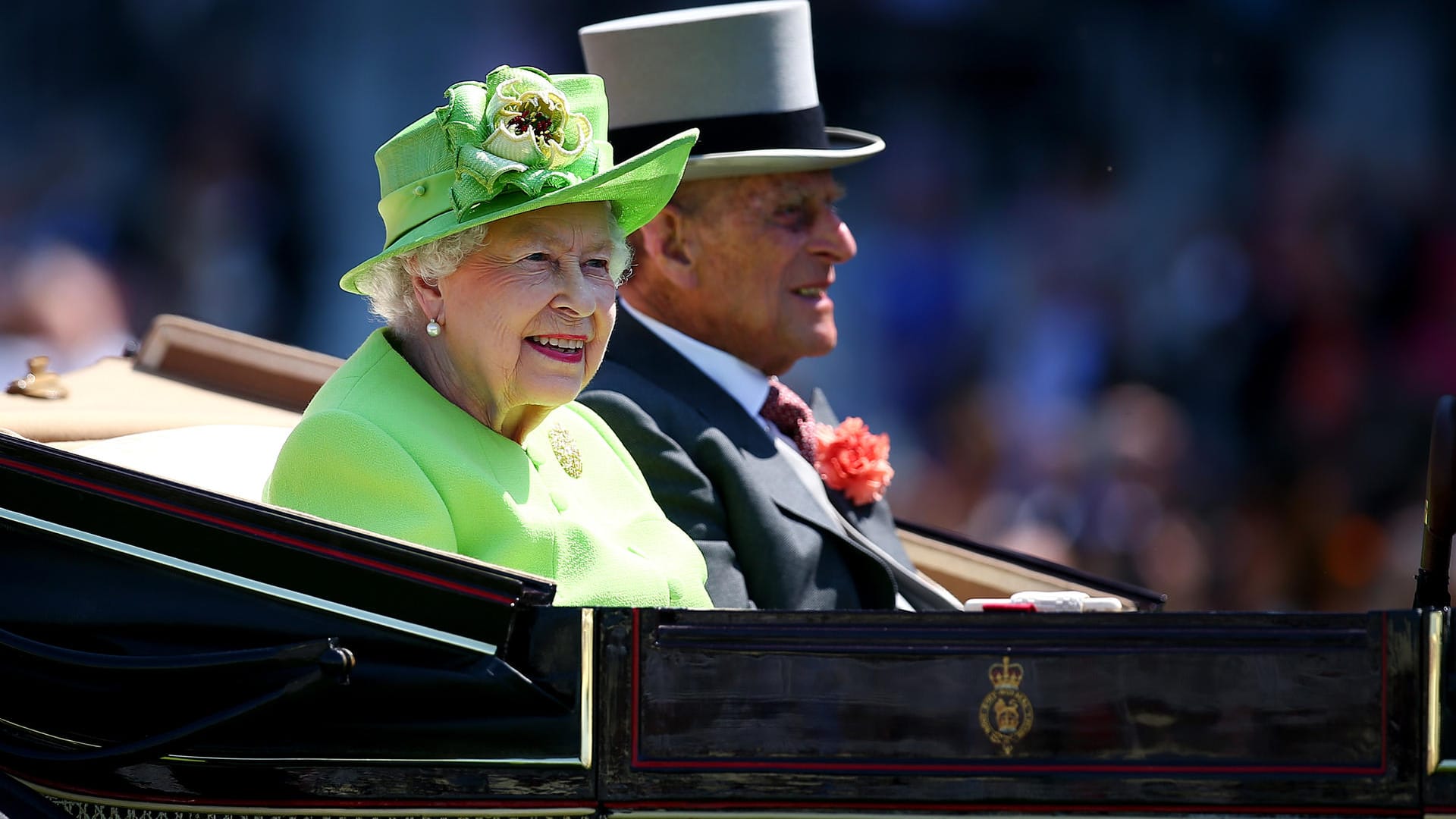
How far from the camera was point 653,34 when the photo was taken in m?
3.36

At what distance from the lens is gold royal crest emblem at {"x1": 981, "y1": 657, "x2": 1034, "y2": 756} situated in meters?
1.90

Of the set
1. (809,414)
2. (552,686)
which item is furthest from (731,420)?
→ (552,686)

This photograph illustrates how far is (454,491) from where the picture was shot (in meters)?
2.16

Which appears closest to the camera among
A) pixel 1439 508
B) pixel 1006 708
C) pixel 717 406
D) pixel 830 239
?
pixel 1006 708

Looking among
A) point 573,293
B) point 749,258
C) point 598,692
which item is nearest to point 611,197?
point 573,293

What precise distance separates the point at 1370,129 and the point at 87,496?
4742 millimetres

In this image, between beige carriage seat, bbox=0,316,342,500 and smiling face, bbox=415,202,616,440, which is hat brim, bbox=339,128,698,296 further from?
beige carriage seat, bbox=0,316,342,500

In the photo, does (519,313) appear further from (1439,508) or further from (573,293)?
(1439,508)

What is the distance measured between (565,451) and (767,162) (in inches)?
38.6

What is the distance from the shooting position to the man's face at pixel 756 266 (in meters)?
3.32

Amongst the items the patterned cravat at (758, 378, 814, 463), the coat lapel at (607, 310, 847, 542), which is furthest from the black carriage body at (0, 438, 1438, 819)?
the patterned cravat at (758, 378, 814, 463)

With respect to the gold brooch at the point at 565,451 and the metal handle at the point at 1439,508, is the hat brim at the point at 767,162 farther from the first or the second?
the metal handle at the point at 1439,508

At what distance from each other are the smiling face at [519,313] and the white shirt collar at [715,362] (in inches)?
34.9

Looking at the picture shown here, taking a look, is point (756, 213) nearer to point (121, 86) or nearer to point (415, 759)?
point (415, 759)
